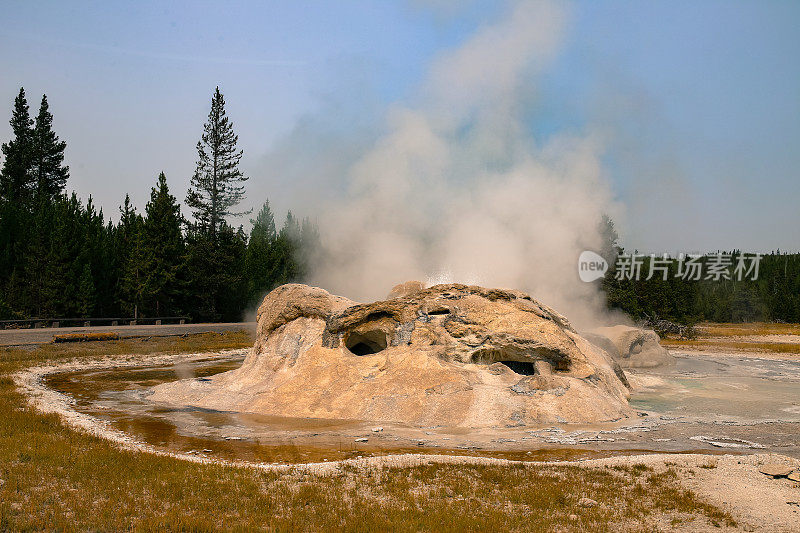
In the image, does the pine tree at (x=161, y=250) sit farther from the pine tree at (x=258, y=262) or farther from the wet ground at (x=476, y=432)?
the wet ground at (x=476, y=432)

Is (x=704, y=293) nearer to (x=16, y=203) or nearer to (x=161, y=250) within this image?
(x=161, y=250)

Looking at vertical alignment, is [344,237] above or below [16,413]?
above

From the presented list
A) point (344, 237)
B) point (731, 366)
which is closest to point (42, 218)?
point (344, 237)

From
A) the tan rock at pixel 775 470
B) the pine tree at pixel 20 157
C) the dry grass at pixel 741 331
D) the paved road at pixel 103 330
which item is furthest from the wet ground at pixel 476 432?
the pine tree at pixel 20 157

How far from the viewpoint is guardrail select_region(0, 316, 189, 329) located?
42531mm

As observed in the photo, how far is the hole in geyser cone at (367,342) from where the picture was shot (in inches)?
773

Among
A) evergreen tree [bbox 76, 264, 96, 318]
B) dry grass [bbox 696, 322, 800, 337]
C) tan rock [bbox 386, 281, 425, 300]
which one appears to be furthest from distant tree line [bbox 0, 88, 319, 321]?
dry grass [bbox 696, 322, 800, 337]

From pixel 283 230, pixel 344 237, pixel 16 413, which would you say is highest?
pixel 283 230

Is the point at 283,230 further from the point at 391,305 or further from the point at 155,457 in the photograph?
the point at 155,457

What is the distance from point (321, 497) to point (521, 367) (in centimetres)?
1137

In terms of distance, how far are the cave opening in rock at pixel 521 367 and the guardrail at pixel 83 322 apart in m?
37.7

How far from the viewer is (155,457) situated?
36.1 feet

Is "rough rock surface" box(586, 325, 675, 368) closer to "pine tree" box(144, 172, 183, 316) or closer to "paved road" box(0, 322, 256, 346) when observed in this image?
"paved road" box(0, 322, 256, 346)

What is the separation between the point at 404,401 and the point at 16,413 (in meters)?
9.91
